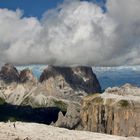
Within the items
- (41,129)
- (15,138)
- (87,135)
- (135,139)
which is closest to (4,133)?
(15,138)

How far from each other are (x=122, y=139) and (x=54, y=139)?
25135 mm

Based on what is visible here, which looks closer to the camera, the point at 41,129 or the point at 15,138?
the point at 15,138

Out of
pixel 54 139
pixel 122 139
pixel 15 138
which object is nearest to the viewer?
pixel 15 138

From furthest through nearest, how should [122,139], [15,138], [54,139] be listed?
[122,139], [54,139], [15,138]

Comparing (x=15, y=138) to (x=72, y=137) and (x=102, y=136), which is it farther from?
(x=102, y=136)

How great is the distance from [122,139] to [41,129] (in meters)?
27.1

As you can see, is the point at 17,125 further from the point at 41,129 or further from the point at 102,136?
the point at 102,136

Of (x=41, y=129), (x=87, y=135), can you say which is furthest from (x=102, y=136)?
(x=41, y=129)

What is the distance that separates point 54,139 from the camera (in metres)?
141

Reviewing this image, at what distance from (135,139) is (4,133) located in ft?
149

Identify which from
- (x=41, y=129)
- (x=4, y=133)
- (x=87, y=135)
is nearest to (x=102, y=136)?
(x=87, y=135)

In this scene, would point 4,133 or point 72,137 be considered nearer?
point 4,133

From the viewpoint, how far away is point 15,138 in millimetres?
132375

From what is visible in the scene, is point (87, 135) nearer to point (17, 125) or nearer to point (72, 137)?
point (72, 137)
